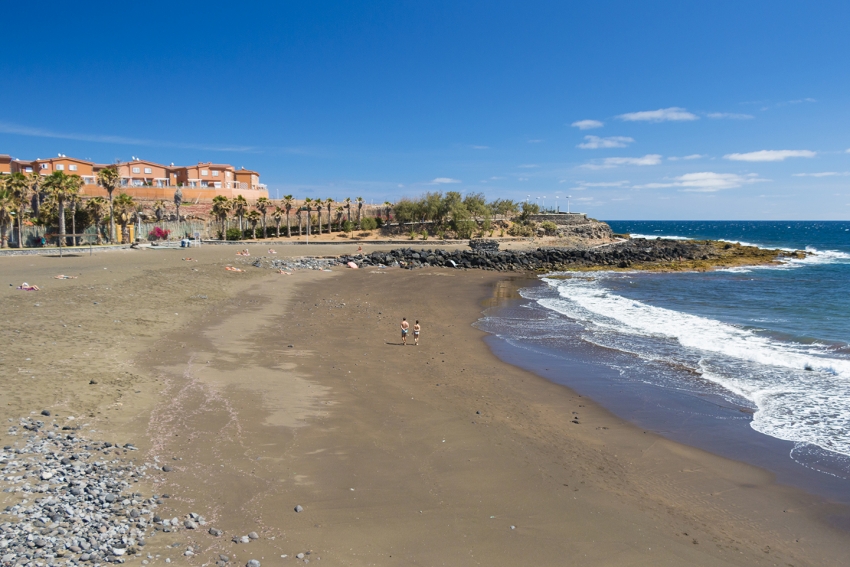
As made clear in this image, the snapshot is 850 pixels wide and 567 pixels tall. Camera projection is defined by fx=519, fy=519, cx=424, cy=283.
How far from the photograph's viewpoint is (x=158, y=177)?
75938 millimetres

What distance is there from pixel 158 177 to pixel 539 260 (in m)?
56.9

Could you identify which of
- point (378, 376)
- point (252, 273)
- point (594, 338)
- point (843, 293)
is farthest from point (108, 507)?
point (843, 293)

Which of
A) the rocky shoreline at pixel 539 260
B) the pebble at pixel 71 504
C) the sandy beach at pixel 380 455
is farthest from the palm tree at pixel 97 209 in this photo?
the pebble at pixel 71 504

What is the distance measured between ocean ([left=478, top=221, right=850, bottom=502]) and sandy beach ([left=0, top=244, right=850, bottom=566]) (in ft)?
3.69

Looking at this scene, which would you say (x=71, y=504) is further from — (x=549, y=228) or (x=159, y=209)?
(x=549, y=228)

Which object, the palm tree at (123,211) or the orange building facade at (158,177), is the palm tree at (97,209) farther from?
the orange building facade at (158,177)

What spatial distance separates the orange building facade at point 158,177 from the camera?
219 ft

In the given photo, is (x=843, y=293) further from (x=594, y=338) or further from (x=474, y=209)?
(x=474, y=209)

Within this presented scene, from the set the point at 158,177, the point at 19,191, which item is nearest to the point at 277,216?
the point at 158,177

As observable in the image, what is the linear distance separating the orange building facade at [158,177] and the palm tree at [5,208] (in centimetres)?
2141

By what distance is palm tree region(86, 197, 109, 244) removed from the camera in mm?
55188

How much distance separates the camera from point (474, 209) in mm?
80250

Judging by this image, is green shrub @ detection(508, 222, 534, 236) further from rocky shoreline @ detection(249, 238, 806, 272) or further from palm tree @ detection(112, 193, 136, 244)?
palm tree @ detection(112, 193, 136, 244)

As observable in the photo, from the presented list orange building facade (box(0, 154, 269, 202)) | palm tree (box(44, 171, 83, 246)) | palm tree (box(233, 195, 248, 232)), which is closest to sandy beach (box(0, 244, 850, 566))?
palm tree (box(44, 171, 83, 246))
